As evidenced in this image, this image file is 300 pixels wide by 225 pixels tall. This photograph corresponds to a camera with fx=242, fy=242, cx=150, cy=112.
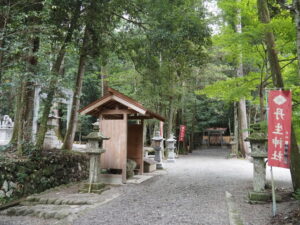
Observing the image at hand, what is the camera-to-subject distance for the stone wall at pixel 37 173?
239 inches

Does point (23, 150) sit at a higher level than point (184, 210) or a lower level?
higher

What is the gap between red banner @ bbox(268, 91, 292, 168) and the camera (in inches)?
174

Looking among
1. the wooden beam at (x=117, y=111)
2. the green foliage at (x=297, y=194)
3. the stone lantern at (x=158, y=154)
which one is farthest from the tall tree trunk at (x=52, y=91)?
the green foliage at (x=297, y=194)

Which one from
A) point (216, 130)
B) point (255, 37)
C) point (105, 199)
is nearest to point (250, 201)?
point (105, 199)

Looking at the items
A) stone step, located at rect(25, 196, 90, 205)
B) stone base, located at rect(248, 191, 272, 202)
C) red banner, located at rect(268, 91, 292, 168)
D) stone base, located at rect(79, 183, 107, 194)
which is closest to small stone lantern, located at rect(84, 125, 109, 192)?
stone base, located at rect(79, 183, 107, 194)

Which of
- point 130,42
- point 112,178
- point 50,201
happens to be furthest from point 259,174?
point 130,42

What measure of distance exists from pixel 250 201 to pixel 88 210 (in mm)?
3636

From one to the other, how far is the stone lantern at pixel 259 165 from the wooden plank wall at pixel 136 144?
4689mm

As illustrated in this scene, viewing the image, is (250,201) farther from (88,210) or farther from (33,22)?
(33,22)

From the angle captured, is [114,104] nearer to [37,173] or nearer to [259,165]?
[37,173]

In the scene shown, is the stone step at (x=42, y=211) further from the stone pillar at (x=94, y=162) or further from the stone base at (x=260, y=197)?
the stone base at (x=260, y=197)

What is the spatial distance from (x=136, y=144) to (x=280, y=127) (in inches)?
241

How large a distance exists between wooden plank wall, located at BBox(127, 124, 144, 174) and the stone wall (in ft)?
6.45

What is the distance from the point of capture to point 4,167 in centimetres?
600
